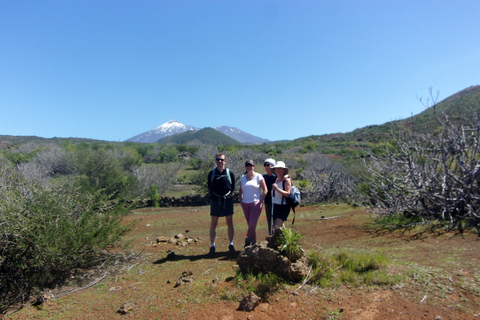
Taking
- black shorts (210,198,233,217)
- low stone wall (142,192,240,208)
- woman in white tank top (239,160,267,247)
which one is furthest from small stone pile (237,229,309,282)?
low stone wall (142,192,240,208)

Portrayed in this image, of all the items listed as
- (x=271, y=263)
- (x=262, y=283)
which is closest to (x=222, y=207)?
(x=271, y=263)

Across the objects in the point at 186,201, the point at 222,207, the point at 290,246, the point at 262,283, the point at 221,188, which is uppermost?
the point at 221,188

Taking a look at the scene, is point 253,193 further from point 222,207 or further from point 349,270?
point 349,270

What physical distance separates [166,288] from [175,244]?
2.61m

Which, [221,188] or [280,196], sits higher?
[221,188]

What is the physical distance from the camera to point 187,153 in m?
→ 50.7

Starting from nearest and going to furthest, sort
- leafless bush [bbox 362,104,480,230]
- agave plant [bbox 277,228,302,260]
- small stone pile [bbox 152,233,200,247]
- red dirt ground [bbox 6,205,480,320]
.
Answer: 1. red dirt ground [bbox 6,205,480,320]
2. agave plant [bbox 277,228,302,260]
3. leafless bush [bbox 362,104,480,230]
4. small stone pile [bbox 152,233,200,247]

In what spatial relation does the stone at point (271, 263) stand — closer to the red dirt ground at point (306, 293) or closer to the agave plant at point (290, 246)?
the agave plant at point (290, 246)

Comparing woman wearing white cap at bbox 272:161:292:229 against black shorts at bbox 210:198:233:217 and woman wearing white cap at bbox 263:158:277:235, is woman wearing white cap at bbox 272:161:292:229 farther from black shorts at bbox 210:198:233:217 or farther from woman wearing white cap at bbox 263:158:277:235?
black shorts at bbox 210:198:233:217

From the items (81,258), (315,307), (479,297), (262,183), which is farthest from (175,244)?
(479,297)

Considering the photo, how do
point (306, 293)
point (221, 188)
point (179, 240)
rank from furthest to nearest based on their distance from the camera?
point (179, 240) < point (221, 188) < point (306, 293)

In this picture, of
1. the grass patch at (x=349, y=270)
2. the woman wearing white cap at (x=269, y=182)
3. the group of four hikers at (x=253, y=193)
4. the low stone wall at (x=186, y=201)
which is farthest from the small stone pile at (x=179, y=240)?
the low stone wall at (x=186, y=201)

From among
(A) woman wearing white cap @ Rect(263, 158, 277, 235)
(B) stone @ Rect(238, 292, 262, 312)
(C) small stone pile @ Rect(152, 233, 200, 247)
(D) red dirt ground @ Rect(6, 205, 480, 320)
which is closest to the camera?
(D) red dirt ground @ Rect(6, 205, 480, 320)

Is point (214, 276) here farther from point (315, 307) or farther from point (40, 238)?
point (40, 238)
